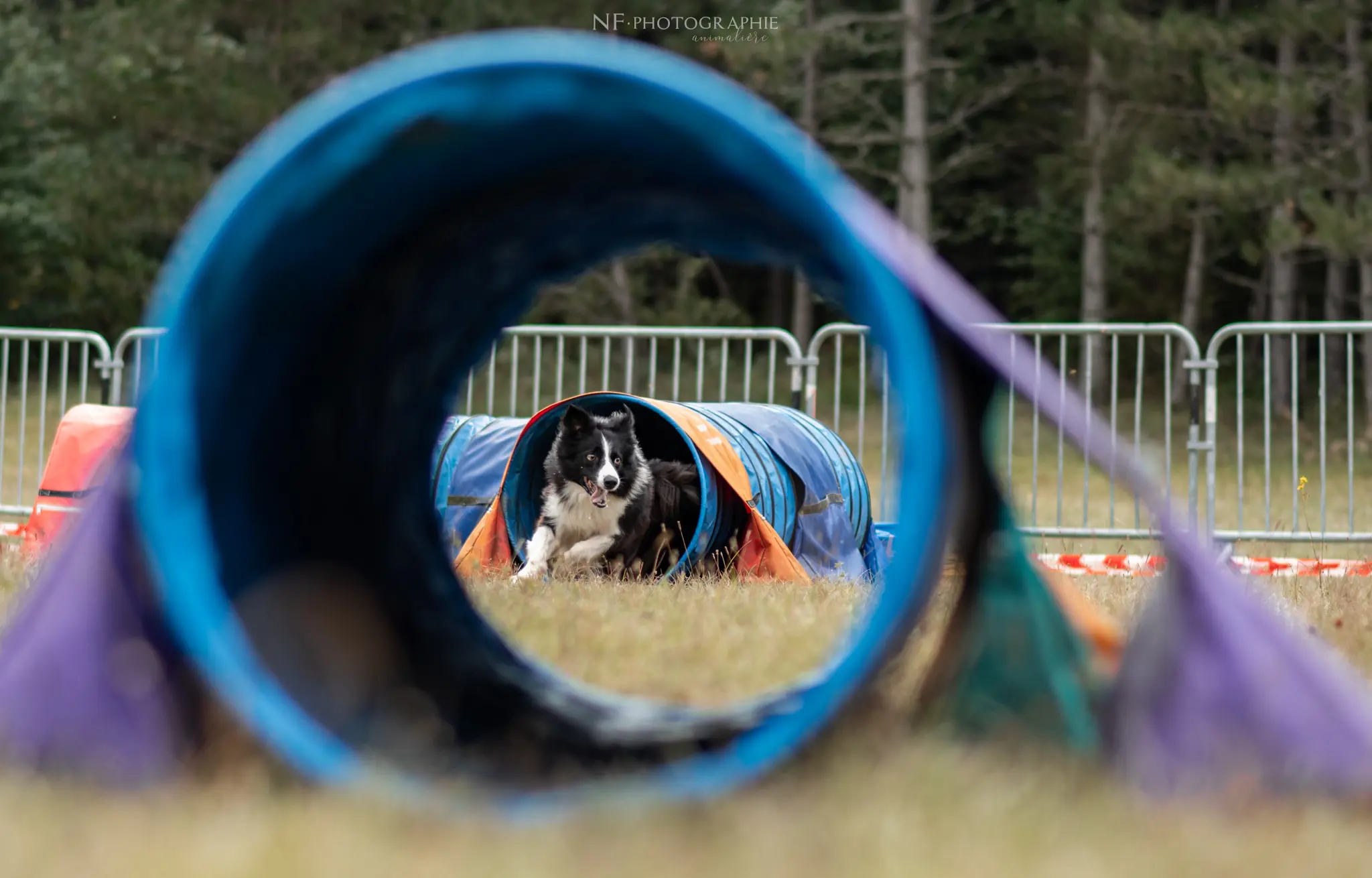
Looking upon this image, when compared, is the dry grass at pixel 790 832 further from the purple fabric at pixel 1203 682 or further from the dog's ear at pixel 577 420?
the dog's ear at pixel 577 420

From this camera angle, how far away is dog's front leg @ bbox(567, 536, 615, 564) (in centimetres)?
701

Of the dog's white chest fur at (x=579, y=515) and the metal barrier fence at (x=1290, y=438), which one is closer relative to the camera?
the dog's white chest fur at (x=579, y=515)

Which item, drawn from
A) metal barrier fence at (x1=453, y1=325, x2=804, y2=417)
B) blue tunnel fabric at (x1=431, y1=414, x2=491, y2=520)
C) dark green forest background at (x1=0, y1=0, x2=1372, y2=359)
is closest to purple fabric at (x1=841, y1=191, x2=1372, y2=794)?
blue tunnel fabric at (x1=431, y1=414, x2=491, y2=520)

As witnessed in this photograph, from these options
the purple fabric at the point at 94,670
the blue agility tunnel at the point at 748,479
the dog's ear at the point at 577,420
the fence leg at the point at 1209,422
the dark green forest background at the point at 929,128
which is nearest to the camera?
the purple fabric at the point at 94,670

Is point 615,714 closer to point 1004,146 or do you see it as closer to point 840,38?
point 840,38

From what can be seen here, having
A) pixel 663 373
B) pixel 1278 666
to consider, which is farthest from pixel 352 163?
pixel 663 373

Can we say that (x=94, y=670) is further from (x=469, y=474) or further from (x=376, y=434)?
(x=469, y=474)

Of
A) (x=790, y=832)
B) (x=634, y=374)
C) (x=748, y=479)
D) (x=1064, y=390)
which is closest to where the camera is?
(x=790, y=832)

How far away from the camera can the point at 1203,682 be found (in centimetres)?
237

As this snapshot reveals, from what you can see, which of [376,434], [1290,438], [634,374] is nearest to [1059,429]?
[376,434]

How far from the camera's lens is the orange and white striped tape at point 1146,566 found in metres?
6.98

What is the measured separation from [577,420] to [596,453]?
19 centimetres

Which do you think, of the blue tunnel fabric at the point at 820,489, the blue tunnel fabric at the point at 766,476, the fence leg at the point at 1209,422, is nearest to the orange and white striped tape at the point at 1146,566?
the fence leg at the point at 1209,422

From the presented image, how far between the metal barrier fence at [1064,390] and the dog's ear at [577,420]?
2.02 feet
